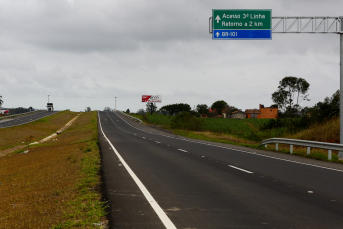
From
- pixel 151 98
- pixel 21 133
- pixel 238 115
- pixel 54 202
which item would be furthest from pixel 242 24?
pixel 238 115

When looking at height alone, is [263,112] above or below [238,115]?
above

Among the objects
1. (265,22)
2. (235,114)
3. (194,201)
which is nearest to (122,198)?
(194,201)

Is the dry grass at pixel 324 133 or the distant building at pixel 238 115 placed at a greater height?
the distant building at pixel 238 115

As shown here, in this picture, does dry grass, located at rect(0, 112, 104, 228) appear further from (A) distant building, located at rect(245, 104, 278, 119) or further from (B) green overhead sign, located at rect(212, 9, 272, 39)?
(A) distant building, located at rect(245, 104, 278, 119)

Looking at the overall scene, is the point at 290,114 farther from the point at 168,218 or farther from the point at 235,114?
the point at 235,114

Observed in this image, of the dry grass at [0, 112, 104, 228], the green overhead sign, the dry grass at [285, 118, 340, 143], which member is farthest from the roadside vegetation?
Answer: the dry grass at [0, 112, 104, 228]

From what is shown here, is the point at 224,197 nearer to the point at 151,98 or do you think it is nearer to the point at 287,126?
the point at 287,126

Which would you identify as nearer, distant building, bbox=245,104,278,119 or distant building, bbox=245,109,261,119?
distant building, bbox=245,104,278,119

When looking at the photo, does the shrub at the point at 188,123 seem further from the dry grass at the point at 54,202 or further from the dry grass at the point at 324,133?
the dry grass at the point at 54,202

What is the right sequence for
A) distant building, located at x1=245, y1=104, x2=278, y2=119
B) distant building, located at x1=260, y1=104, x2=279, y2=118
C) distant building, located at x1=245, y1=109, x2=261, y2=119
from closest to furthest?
distant building, located at x1=245, y1=104, x2=278, y2=119
distant building, located at x1=260, y1=104, x2=279, y2=118
distant building, located at x1=245, y1=109, x2=261, y2=119

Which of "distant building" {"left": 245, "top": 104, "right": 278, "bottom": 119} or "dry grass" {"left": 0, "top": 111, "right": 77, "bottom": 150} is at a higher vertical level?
"distant building" {"left": 245, "top": 104, "right": 278, "bottom": 119}

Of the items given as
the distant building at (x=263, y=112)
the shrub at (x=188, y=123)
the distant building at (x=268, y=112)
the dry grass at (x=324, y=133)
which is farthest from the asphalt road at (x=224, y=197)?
the distant building at (x=268, y=112)

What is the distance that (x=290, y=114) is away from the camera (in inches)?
2675

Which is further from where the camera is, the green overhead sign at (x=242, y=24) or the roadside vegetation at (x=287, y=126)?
the roadside vegetation at (x=287, y=126)
